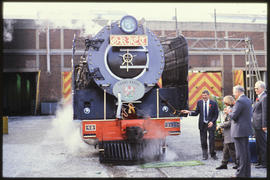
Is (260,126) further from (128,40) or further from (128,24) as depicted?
(128,24)

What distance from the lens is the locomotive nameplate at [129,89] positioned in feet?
20.0

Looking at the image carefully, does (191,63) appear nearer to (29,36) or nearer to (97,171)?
(29,36)

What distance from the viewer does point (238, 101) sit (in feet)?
15.9

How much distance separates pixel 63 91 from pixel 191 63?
8.69 meters

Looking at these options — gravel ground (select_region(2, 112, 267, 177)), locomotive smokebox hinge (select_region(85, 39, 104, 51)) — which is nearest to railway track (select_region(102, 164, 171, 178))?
gravel ground (select_region(2, 112, 267, 177))

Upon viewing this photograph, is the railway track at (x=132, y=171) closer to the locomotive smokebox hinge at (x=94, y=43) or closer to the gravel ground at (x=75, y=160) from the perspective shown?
the gravel ground at (x=75, y=160)

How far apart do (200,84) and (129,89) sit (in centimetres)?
1382

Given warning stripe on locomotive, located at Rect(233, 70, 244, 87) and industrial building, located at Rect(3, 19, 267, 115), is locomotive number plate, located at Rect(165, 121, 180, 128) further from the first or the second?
warning stripe on locomotive, located at Rect(233, 70, 244, 87)

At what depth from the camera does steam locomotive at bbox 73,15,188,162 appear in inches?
235

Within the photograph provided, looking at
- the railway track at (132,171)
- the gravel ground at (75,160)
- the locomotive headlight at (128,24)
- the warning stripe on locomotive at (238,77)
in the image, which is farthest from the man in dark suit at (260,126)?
the warning stripe on locomotive at (238,77)

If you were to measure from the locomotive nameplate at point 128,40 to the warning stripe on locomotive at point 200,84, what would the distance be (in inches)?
510

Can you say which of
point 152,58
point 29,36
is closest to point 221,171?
point 152,58

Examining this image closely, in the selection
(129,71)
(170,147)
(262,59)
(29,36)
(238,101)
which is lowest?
(170,147)

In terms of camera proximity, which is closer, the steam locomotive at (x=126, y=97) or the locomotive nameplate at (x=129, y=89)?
the steam locomotive at (x=126, y=97)
